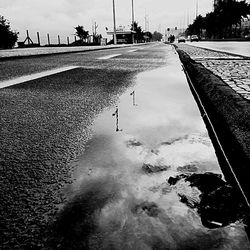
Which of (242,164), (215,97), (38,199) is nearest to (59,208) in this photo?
(38,199)

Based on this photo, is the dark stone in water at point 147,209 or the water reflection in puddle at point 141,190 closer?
the water reflection in puddle at point 141,190

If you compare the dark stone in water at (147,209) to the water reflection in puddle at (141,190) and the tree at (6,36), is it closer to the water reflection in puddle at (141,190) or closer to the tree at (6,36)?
the water reflection in puddle at (141,190)

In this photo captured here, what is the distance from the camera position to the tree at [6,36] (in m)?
→ 21.9

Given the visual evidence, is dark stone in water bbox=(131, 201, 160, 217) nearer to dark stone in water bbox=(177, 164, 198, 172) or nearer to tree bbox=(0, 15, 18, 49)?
dark stone in water bbox=(177, 164, 198, 172)

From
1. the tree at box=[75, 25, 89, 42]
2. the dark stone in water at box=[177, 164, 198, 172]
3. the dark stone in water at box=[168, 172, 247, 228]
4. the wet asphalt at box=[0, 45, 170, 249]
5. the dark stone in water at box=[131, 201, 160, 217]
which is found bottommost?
the dark stone in water at box=[177, 164, 198, 172]

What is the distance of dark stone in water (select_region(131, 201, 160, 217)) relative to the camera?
110 cm

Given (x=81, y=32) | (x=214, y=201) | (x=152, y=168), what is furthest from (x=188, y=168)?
(x=81, y=32)

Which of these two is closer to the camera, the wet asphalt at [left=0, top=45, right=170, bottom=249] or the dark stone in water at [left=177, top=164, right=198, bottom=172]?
the wet asphalt at [left=0, top=45, right=170, bottom=249]

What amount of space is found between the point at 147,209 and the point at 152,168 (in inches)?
16.1

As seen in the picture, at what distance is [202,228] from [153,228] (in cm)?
18

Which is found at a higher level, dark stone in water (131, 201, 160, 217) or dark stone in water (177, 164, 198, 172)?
dark stone in water (131, 201, 160, 217)

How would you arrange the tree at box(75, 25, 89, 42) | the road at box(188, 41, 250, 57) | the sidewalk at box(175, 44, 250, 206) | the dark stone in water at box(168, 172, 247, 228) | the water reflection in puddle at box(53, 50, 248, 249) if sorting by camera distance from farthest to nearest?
1. the tree at box(75, 25, 89, 42)
2. the road at box(188, 41, 250, 57)
3. the sidewalk at box(175, 44, 250, 206)
4. the dark stone in water at box(168, 172, 247, 228)
5. the water reflection in puddle at box(53, 50, 248, 249)

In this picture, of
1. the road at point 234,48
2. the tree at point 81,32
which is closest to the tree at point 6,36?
the road at point 234,48

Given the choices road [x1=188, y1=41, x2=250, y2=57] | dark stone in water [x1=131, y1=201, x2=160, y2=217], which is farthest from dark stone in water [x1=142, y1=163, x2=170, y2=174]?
road [x1=188, y1=41, x2=250, y2=57]
